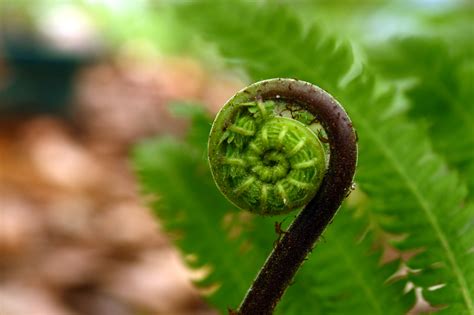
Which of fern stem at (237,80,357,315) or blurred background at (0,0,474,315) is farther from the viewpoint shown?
blurred background at (0,0,474,315)

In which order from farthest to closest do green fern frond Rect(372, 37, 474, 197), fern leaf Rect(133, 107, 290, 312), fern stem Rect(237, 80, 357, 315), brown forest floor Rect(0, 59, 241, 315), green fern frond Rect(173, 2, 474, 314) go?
A: brown forest floor Rect(0, 59, 241, 315), green fern frond Rect(372, 37, 474, 197), fern leaf Rect(133, 107, 290, 312), green fern frond Rect(173, 2, 474, 314), fern stem Rect(237, 80, 357, 315)

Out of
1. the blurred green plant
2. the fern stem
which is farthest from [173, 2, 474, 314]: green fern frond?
the fern stem

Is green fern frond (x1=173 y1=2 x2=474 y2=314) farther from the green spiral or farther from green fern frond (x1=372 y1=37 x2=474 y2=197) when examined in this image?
the green spiral

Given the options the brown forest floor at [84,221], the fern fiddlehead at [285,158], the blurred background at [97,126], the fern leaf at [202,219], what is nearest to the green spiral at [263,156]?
the fern fiddlehead at [285,158]

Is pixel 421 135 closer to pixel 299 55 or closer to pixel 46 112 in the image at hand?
pixel 299 55

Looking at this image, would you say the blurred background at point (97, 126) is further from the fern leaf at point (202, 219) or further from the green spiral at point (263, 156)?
the green spiral at point (263, 156)

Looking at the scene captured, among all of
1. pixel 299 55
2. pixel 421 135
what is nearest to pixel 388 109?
pixel 421 135

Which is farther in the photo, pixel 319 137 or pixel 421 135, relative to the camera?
pixel 421 135
